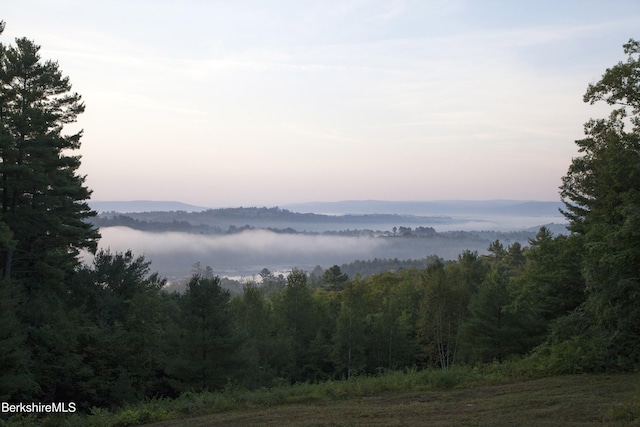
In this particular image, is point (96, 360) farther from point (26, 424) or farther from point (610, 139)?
point (610, 139)

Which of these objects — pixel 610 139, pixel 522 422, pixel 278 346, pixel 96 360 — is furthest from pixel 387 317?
pixel 522 422

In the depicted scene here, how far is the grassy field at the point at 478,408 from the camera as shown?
9.07 metres

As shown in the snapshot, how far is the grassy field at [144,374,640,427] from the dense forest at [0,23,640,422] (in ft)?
7.52

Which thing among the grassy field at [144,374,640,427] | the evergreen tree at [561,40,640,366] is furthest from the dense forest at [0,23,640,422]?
the grassy field at [144,374,640,427]

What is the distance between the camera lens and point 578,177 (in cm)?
1731

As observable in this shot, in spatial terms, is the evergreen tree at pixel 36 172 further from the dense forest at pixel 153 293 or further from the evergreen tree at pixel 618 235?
the evergreen tree at pixel 618 235

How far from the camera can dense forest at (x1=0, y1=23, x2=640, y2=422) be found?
43.3 feet

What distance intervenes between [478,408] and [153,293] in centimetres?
2101

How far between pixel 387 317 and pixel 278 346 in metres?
10.3

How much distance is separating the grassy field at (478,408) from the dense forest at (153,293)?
7.52ft

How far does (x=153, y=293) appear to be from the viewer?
88.0ft

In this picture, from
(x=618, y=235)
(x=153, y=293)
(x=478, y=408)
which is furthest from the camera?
(x=153, y=293)

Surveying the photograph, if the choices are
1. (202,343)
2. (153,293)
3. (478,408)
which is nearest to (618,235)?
(478,408)

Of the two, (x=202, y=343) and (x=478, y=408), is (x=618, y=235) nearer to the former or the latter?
(x=478, y=408)
